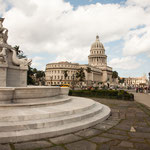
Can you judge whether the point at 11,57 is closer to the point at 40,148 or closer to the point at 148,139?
the point at 40,148

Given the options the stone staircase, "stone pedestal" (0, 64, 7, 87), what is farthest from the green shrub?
"stone pedestal" (0, 64, 7, 87)

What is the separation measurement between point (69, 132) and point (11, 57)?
7210mm

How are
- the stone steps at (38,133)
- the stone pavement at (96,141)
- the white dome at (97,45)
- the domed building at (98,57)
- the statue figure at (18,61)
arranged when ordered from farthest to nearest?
the white dome at (97,45)
the domed building at (98,57)
the statue figure at (18,61)
the stone steps at (38,133)
the stone pavement at (96,141)

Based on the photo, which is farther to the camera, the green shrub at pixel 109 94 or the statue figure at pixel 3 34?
the green shrub at pixel 109 94

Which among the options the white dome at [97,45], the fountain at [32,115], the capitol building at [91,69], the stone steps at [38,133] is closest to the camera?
the stone steps at [38,133]

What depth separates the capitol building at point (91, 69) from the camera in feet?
344

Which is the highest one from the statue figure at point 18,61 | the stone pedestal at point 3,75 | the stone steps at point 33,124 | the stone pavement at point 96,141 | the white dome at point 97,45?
the white dome at point 97,45

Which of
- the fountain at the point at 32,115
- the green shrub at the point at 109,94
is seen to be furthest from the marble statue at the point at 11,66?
the green shrub at the point at 109,94

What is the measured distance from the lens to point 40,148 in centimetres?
367

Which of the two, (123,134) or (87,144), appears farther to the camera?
(123,134)

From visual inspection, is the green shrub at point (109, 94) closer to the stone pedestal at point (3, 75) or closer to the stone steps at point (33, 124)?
the stone steps at point (33, 124)

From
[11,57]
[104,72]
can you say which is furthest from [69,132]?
[104,72]

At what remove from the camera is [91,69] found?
116562 millimetres

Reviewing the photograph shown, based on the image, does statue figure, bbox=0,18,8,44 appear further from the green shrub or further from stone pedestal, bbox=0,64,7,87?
the green shrub
